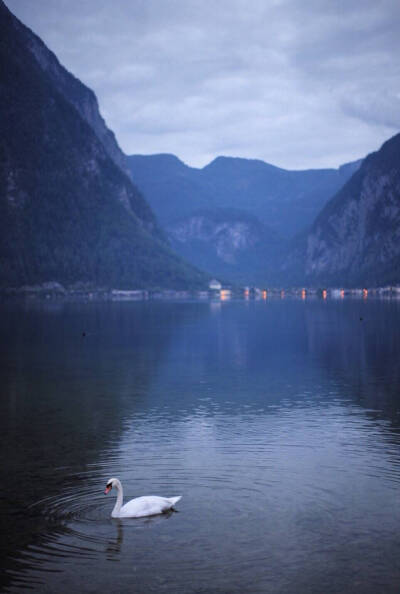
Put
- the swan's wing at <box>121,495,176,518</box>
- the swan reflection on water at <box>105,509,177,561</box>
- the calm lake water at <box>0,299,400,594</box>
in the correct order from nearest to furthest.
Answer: the calm lake water at <box>0,299,400,594</box> < the swan reflection on water at <box>105,509,177,561</box> < the swan's wing at <box>121,495,176,518</box>

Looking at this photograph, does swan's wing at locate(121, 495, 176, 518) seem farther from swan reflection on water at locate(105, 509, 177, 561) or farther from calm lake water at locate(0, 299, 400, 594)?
calm lake water at locate(0, 299, 400, 594)

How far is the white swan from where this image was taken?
961 inches

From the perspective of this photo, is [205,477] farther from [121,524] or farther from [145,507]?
[121,524]

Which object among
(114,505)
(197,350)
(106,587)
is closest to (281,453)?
(114,505)

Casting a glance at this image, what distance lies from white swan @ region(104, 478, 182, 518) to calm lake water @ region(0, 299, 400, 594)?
33cm

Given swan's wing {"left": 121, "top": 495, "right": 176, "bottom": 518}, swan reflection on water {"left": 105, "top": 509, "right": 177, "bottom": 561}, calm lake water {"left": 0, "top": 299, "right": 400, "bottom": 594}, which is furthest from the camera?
swan's wing {"left": 121, "top": 495, "right": 176, "bottom": 518}

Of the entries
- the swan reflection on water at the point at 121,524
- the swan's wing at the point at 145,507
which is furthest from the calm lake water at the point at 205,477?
the swan's wing at the point at 145,507

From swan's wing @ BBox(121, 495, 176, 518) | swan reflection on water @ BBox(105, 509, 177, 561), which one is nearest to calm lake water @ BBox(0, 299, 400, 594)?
swan reflection on water @ BBox(105, 509, 177, 561)

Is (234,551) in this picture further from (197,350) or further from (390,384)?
(197,350)

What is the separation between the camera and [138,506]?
80.2 ft

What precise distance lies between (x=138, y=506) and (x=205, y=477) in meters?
5.76

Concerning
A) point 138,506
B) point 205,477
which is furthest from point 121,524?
point 205,477

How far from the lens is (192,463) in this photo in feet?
104

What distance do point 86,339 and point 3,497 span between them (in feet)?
237
